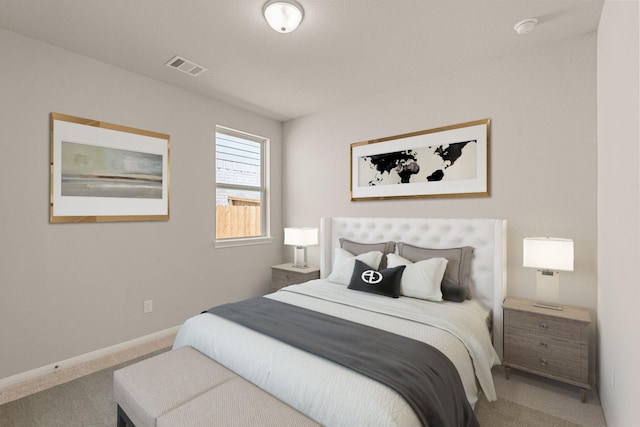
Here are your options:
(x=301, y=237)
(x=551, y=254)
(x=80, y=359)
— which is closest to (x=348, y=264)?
(x=301, y=237)

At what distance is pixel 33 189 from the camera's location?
2.44m

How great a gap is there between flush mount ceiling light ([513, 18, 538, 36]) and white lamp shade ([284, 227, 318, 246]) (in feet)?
→ 9.12

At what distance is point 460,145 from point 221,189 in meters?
2.80

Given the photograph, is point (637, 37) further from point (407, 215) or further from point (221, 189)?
point (221, 189)

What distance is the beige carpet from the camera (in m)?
1.89

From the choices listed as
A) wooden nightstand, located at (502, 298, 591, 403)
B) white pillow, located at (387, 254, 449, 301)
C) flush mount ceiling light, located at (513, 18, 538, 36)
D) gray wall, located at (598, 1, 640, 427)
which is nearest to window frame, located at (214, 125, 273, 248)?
white pillow, located at (387, 254, 449, 301)

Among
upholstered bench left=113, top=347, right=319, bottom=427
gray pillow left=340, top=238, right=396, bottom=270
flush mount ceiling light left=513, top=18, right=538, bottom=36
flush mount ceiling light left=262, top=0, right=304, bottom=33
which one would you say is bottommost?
upholstered bench left=113, top=347, right=319, bottom=427

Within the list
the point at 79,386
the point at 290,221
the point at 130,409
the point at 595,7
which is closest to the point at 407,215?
the point at 290,221

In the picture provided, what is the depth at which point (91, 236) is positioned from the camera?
9.02ft

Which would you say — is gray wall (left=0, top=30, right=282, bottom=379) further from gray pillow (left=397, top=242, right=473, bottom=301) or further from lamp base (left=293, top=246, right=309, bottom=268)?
gray pillow (left=397, top=242, right=473, bottom=301)

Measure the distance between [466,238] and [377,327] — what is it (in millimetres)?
1399

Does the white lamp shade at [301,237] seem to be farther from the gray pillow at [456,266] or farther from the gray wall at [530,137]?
the gray pillow at [456,266]

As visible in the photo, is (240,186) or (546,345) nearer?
(546,345)

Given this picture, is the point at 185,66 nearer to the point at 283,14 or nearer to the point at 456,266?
the point at 283,14
